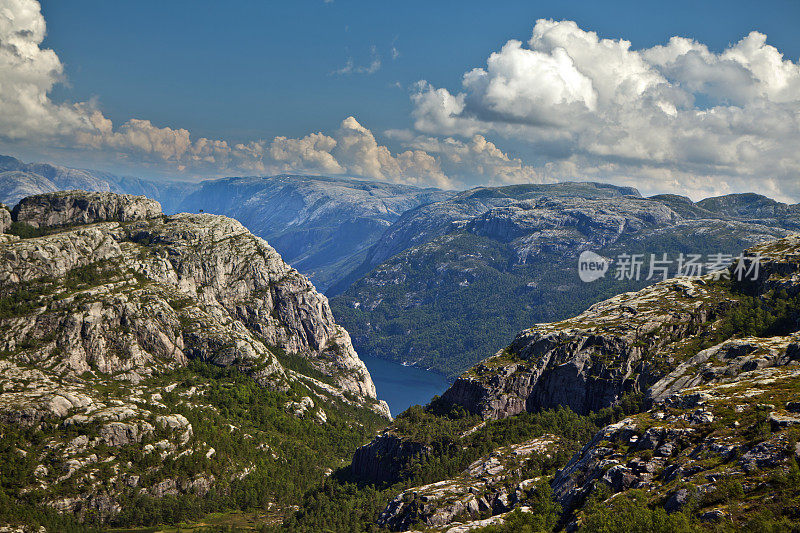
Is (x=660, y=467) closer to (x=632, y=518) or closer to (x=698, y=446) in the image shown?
(x=698, y=446)

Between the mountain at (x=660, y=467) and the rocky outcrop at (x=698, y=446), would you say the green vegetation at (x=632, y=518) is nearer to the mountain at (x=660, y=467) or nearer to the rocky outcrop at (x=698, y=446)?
the mountain at (x=660, y=467)

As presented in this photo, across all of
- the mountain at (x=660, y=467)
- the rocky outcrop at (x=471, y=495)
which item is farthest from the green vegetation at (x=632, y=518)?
the rocky outcrop at (x=471, y=495)

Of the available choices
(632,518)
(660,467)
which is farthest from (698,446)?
(632,518)

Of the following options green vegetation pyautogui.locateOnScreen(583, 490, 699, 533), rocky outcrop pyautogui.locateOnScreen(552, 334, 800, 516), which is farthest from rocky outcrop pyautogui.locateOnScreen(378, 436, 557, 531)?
green vegetation pyautogui.locateOnScreen(583, 490, 699, 533)

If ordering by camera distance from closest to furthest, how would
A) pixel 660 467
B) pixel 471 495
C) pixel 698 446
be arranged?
pixel 698 446
pixel 660 467
pixel 471 495

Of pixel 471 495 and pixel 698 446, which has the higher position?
pixel 698 446

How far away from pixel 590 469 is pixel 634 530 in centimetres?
3253

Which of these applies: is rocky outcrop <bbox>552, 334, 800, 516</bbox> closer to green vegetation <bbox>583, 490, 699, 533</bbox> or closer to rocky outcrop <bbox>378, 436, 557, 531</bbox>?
green vegetation <bbox>583, 490, 699, 533</bbox>

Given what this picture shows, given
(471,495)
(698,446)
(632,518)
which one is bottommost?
(471,495)

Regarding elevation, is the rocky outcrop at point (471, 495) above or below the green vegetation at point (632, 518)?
below

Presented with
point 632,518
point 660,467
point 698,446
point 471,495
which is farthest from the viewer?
point 471,495

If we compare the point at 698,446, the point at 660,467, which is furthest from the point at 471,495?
the point at 698,446

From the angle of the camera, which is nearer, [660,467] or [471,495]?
[660,467]

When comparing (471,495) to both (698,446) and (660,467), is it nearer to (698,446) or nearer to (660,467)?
(660,467)
